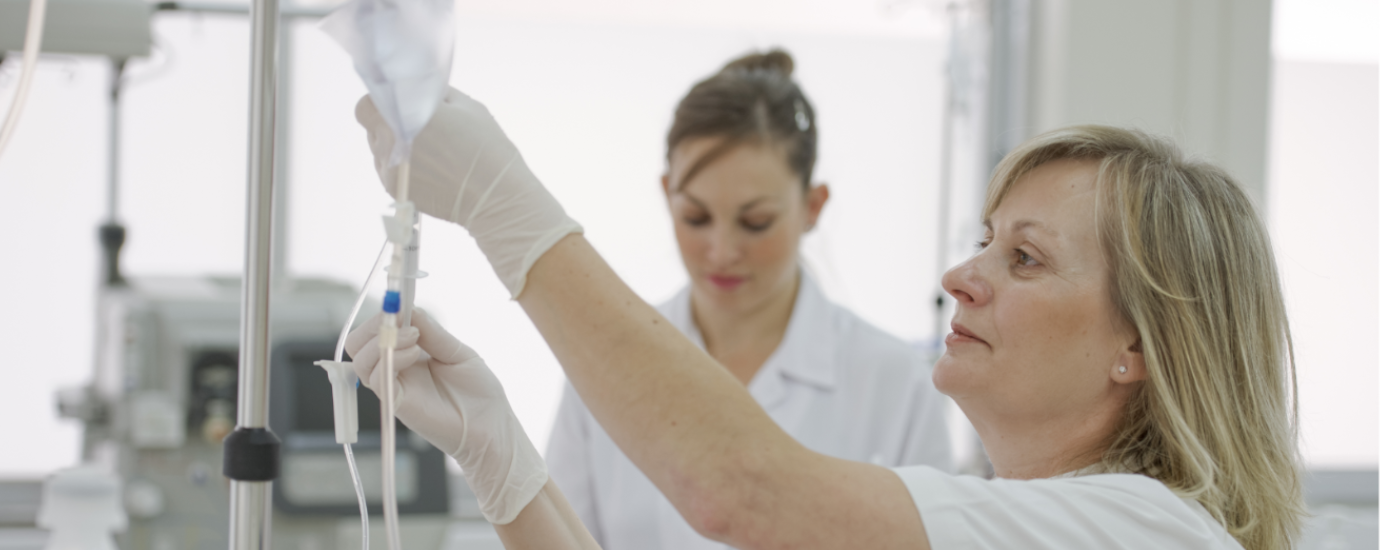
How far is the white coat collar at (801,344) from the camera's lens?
1632 millimetres

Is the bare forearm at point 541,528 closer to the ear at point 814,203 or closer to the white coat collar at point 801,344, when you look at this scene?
the white coat collar at point 801,344

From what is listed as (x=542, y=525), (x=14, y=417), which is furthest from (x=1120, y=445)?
(x=14, y=417)

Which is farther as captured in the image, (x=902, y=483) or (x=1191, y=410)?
(x=1191, y=410)

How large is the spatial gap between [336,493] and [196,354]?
1.31ft

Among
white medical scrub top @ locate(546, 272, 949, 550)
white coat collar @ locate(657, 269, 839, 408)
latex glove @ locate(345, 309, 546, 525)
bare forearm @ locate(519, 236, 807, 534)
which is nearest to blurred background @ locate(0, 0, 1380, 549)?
white coat collar @ locate(657, 269, 839, 408)

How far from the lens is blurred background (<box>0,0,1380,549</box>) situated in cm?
223

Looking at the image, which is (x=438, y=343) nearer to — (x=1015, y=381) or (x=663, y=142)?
(x=1015, y=381)

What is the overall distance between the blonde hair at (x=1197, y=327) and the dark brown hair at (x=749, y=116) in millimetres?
689

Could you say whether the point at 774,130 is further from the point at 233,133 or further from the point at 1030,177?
the point at 233,133

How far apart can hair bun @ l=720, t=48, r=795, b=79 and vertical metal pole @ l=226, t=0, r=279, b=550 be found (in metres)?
1.13

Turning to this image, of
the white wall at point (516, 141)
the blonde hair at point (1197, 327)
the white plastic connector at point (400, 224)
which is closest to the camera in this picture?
the white plastic connector at point (400, 224)

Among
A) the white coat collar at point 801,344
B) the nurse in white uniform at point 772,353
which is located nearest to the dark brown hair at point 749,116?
the nurse in white uniform at point 772,353

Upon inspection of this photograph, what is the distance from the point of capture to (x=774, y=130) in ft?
5.32

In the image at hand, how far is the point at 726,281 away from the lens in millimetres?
1648
